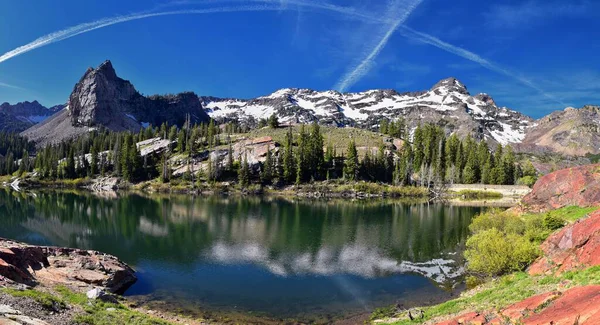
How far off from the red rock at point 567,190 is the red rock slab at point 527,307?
94.9 ft

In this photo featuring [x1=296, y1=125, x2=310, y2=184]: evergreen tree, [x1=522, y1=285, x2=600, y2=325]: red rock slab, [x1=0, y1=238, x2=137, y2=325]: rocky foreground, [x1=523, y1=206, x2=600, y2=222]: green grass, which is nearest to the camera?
[x1=522, y1=285, x2=600, y2=325]: red rock slab

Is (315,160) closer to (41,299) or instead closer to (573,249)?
(573,249)

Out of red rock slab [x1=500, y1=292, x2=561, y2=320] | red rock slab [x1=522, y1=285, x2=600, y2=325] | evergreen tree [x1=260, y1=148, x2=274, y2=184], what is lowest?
red rock slab [x1=500, y1=292, x2=561, y2=320]

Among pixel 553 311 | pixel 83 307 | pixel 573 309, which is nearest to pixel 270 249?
pixel 83 307

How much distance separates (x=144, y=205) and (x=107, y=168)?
263ft

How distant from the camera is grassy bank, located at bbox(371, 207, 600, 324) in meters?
18.1

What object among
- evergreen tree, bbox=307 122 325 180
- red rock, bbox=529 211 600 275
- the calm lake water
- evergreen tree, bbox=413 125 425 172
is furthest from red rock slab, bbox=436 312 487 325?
evergreen tree, bbox=413 125 425 172

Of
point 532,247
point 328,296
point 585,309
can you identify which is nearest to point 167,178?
point 328,296

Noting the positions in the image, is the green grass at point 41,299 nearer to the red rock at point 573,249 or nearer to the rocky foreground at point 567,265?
the rocky foreground at point 567,265

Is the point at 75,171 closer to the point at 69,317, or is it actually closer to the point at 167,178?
the point at 167,178

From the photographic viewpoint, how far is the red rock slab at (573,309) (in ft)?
33.9

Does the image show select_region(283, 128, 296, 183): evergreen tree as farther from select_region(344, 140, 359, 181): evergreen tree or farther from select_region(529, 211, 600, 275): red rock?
select_region(529, 211, 600, 275): red rock

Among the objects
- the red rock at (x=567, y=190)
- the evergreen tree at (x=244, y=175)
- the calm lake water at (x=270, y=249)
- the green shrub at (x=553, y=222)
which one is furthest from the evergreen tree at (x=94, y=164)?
the green shrub at (x=553, y=222)

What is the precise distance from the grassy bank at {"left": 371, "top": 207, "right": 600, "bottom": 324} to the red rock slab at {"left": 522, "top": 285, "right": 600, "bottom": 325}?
1982mm
